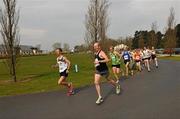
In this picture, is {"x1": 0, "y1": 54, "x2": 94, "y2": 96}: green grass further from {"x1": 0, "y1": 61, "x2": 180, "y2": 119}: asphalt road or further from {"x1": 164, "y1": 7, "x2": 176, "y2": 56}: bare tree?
{"x1": 164, "y1": 7, "x2": 176, "y2": 56}: bare tree

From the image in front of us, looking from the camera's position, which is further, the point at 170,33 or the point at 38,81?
the point at 170,33

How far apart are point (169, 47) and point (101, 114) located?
62166 millimetres

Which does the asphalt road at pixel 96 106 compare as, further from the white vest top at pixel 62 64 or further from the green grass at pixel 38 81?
the green grass at pixel 38 81

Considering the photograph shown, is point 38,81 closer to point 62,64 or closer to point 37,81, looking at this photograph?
point 37,81

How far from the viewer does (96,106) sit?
10.1m

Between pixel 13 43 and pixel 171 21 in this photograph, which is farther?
pixel 171 21

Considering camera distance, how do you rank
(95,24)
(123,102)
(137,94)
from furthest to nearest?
(95,24) → (137,94) → (123,102)

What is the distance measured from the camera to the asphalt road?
8.87m

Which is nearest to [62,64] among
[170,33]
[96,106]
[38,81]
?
[96,106]

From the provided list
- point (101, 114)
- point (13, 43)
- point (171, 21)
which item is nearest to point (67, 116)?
point (101, 114)

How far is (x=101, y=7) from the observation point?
28.9 metres

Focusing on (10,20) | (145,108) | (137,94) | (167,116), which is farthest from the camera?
(10,20)

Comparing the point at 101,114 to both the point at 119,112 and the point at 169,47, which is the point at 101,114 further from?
the point at 169,47

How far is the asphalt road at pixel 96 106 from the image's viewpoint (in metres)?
8.87
